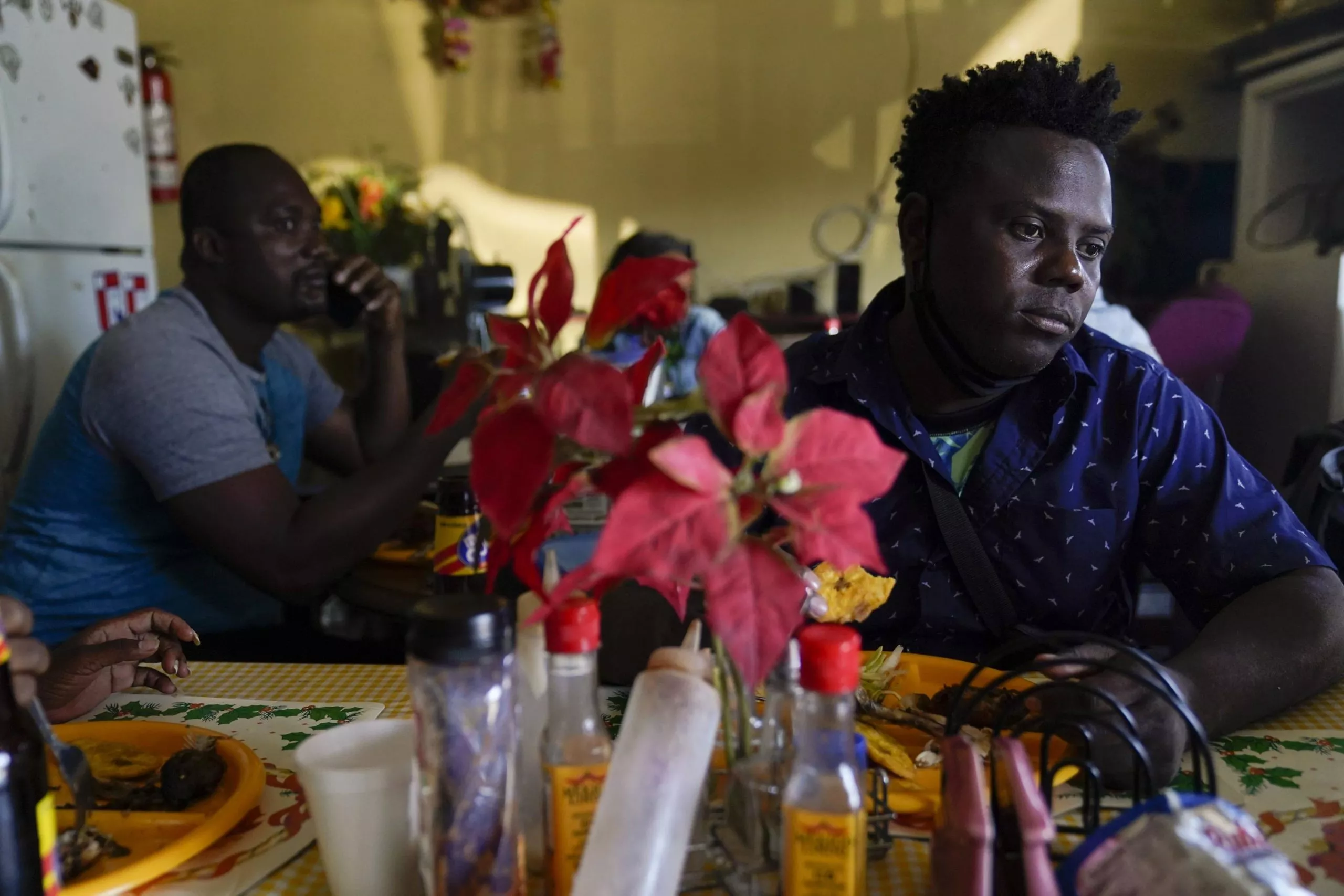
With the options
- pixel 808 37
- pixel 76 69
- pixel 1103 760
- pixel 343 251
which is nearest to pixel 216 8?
pixel 343 251

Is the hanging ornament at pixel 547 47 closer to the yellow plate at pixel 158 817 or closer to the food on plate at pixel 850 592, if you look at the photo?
the food on plate at pixel 850 592

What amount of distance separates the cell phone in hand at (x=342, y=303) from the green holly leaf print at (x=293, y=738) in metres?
1.28

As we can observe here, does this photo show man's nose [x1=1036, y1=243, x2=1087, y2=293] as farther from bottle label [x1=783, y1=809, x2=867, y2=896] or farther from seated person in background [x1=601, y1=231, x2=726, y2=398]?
seated person in background [x1=601, y1=231, x2=726, y2=398]

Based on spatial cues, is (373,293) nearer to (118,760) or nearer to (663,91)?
(118,760)

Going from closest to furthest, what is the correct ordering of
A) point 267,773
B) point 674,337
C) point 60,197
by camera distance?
point 267,773, point 60,197, point 674,337

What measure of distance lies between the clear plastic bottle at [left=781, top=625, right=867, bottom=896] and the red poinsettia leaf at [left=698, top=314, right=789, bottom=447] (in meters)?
0.13

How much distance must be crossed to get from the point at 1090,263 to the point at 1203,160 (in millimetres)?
2876

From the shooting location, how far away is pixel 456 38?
3588mm

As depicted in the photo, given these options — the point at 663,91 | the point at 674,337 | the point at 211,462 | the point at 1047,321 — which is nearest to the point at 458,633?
the point at 1047,321

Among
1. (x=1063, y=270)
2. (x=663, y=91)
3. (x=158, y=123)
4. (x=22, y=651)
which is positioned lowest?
(x=22, y=651)

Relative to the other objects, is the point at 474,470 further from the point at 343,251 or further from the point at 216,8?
the point at 216,8

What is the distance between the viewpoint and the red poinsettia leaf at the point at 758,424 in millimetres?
491

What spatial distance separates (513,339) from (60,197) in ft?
7.81

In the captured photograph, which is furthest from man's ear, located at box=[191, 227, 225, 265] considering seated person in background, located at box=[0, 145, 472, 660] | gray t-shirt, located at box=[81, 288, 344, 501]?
gray t-shirt, located at box=[81, 288, 344, 501]
